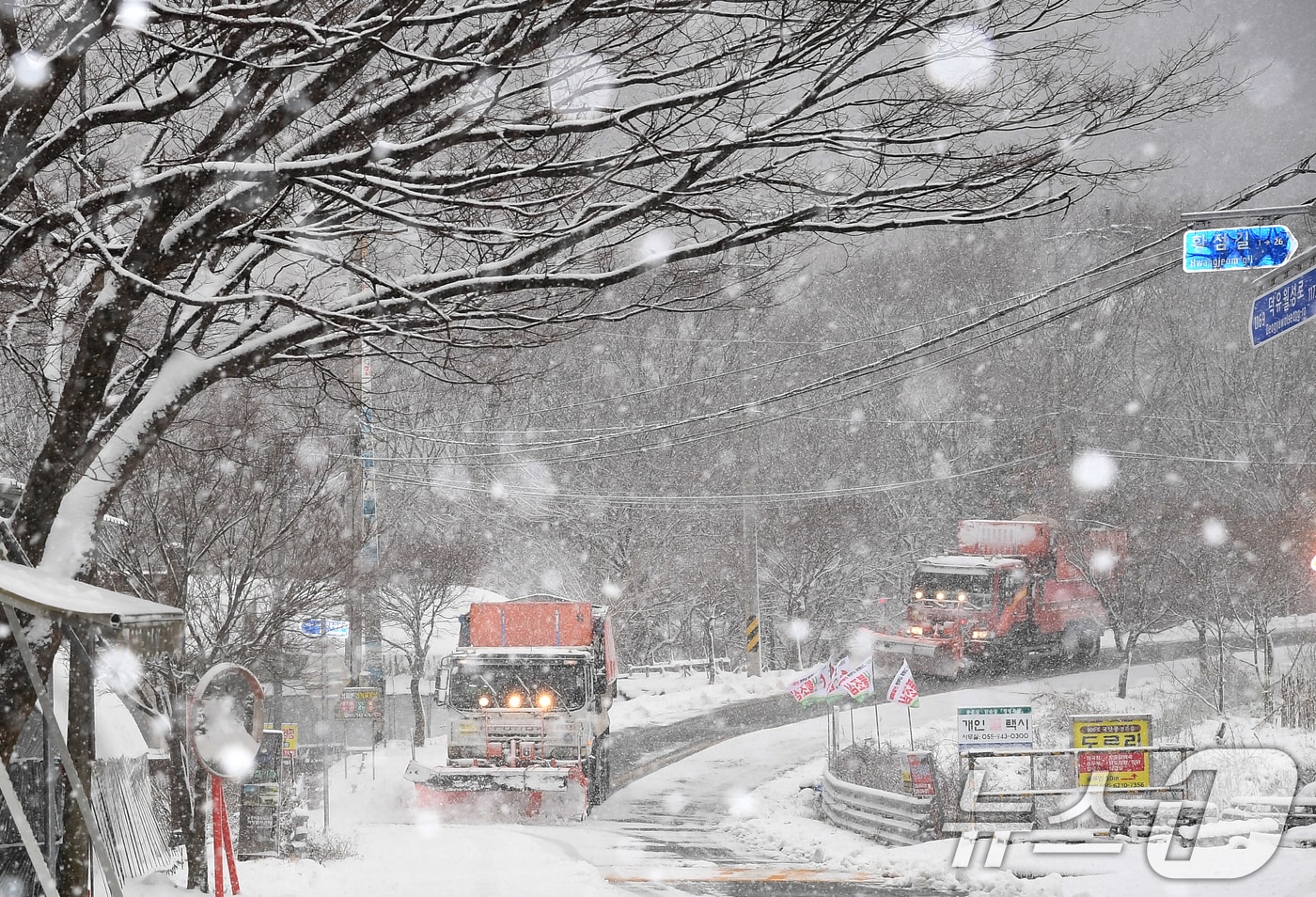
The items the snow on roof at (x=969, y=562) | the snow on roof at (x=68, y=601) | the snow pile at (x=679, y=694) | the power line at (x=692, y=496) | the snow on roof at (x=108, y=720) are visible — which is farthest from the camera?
the power line at (x=692, y=496)

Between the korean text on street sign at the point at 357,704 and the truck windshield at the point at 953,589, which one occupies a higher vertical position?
the truck windshield at the point at 953,589

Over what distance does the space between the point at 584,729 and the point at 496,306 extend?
34.3 feet

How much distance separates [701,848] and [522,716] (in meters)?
3.83

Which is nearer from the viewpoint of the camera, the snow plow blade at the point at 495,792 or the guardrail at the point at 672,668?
the snow plow blade at the point at 495,792

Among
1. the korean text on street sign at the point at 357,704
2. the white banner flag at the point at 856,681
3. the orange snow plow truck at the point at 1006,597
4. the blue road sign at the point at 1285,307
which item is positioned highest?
the blue road sign at the point at 1285,307

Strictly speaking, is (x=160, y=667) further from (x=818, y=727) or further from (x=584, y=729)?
(x=818, y=727)

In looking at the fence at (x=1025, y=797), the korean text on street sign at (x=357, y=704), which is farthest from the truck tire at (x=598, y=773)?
the fence at (x=1025, y=797)

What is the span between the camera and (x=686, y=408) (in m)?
39.7

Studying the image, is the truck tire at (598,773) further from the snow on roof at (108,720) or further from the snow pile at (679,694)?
the snow pile at (679,694)

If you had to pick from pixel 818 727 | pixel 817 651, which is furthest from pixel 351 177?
pixel 817 651

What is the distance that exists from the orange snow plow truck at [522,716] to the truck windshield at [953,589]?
12.8 metres

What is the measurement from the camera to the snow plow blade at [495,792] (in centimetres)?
1545

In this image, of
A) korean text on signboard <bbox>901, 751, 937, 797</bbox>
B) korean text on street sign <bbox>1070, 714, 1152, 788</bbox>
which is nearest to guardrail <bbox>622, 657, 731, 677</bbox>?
korean text on signboard <bbox>901, 751, 937, 797</bbox>

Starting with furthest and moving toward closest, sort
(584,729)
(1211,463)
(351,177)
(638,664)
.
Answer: (1211,463), (638,664), (584,729), (351,177)
